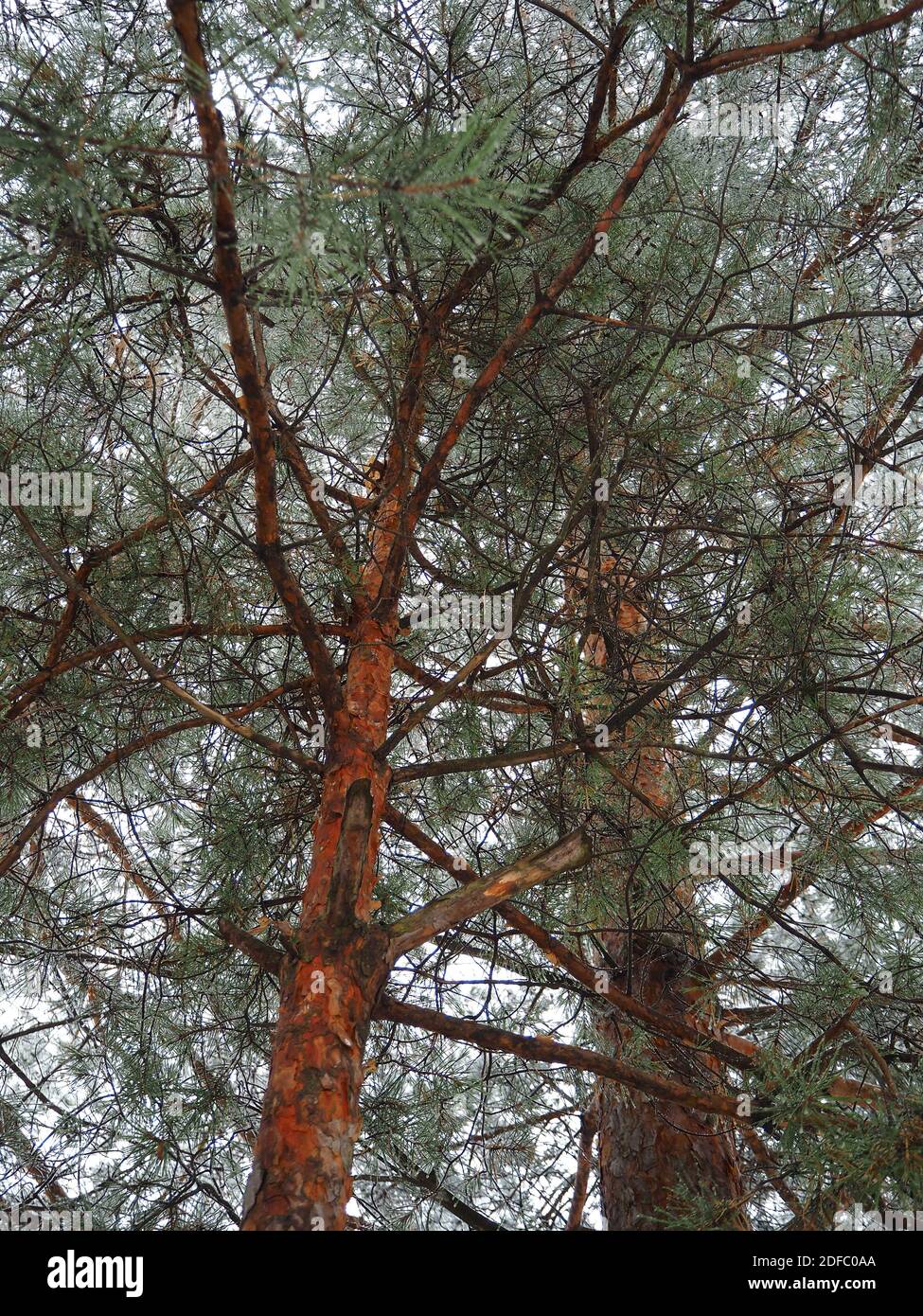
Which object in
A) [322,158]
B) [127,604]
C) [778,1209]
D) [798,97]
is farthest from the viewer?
[778,1209]

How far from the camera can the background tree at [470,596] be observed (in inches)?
84.4

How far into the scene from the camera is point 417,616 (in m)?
3.18

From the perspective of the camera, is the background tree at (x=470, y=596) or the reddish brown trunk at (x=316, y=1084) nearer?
the reddish brown trunk at (x=316, y=1084)

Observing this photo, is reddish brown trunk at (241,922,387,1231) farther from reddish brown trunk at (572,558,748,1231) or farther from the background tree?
reddish brown trunk at (572,558,748,1231)

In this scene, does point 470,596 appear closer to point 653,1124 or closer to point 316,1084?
point 316,1084

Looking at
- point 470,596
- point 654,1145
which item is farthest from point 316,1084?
point 654,1145

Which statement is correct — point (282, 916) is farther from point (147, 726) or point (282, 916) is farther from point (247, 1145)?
point (247, 1145)

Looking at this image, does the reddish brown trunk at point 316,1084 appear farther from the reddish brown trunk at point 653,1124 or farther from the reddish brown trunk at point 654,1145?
the reddish brown trunk at point 654,1145

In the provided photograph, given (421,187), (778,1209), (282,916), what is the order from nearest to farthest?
(421,187) < (282,916) < (778,1209)

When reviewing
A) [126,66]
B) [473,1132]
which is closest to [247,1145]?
[473,1132]

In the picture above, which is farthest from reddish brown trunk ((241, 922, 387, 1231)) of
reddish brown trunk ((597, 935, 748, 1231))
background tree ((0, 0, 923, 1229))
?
reddish brown trunk ((597, 935, 748, 1231))

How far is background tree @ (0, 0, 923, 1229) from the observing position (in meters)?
2.14

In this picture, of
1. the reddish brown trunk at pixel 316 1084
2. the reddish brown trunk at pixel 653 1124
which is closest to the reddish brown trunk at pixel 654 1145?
the reddish brown trunk at pixel 653 1124
